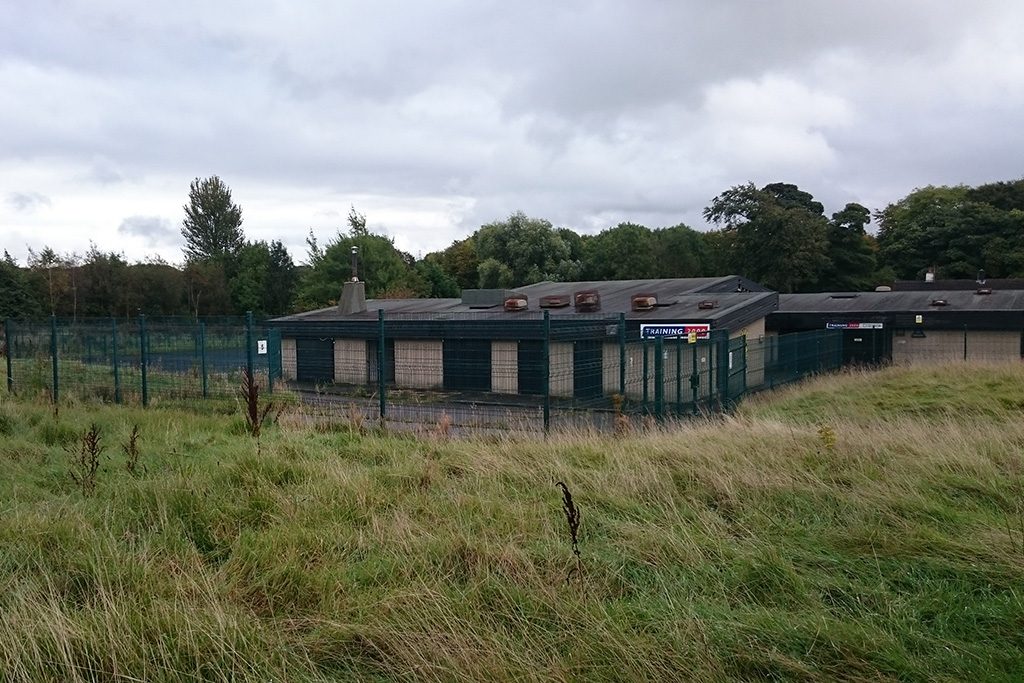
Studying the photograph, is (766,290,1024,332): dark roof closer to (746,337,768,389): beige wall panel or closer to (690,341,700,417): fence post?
(746,337,768,389): beige wall panel

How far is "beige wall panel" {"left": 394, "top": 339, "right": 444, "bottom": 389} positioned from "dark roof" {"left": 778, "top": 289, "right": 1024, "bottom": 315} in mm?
15814

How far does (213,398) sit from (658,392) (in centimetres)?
805

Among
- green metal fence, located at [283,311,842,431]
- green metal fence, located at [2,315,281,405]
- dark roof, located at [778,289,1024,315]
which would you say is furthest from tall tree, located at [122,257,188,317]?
dark roof, located at [778,289,1024,315]

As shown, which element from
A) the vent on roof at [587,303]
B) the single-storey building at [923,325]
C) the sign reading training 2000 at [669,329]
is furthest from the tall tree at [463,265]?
the sign reading training 2000 at [669,329]

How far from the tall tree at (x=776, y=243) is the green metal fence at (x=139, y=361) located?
1476 inches

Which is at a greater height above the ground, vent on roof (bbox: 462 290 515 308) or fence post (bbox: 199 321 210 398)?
vent on roof (bbox: 462 290 515 308)

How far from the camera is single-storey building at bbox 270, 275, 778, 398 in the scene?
1536cm

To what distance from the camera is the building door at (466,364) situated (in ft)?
60.5

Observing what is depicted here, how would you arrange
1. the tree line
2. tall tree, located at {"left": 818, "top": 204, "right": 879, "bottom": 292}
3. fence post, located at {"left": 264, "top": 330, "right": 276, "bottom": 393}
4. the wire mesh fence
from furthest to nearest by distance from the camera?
tall tree, located at {"left": 818, "top": 204, "right": 879, "bottom": 292} → the tree line → fence post, located at {"left": 264, "top": 330, "right": 276, "bottom": 393} → the wire mesh fence

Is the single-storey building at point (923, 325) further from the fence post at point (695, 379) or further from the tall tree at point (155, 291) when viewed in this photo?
the tall tree at point (155, 291)

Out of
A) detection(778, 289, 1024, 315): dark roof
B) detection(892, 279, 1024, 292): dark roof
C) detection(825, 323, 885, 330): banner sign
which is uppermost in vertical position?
detection(892, 279, 1024, 292): dark roof

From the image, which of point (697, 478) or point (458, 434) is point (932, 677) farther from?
point (458, 434)

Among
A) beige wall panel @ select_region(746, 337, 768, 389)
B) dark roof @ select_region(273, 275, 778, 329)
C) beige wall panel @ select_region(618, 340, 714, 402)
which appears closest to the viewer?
beige wall panel @ select_region(618, 340, 714, 402)

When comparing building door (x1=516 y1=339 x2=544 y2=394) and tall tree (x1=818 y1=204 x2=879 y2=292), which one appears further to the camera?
tall tree (x1=818 y1=204 x2=879 y2=292)
